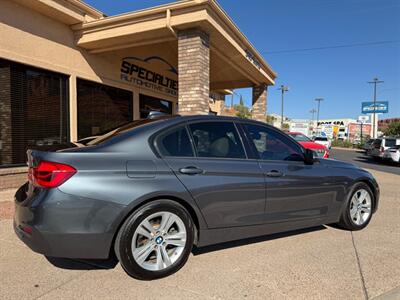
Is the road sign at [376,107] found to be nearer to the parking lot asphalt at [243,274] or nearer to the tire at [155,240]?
the parking lot asphalt at [243,274]

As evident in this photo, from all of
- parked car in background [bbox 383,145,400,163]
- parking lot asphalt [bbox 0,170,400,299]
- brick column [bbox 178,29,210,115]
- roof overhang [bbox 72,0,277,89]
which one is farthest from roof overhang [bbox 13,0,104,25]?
parked car in background [bbox 383,145,400,163]

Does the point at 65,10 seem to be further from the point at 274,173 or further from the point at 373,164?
the point at 373,164

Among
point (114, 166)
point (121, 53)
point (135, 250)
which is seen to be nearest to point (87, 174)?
point (114, 166)

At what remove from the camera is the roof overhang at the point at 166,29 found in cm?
686

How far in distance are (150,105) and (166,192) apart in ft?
29.4

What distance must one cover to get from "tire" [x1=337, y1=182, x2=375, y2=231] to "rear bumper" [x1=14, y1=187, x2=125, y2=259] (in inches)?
128

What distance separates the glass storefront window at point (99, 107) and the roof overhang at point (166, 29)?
112cm

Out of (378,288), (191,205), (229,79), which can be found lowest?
(378,288)

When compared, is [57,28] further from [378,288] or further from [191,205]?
[378,288]

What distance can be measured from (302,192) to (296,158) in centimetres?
44

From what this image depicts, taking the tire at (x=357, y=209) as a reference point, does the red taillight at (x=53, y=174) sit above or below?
above

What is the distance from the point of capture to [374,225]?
4.92 metres

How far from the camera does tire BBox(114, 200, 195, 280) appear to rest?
9.40 feet

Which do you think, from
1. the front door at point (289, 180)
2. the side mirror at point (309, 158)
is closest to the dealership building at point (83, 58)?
the front door at point (289, 180)
